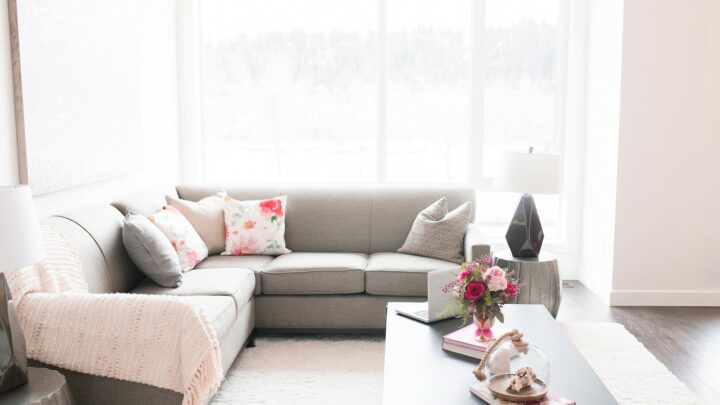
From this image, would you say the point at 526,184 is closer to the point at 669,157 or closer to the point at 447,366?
the point at 669,157

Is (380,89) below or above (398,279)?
above

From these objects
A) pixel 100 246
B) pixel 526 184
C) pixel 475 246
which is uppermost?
pixel 526 184

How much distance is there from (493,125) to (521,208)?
1558mm

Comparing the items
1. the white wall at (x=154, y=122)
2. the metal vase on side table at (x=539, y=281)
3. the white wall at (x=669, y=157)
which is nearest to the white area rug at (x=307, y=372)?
the metal vase on side table at (x=539, y=281)

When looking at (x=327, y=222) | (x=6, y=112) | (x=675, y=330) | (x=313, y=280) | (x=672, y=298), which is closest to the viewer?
(x=6, y=112)

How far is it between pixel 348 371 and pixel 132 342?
4.38ft

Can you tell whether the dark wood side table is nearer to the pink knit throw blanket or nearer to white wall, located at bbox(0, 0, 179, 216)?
the pink knit throw blanket

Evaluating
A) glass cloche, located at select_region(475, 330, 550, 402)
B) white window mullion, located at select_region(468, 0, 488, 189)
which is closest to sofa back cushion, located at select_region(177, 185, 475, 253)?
white window mullion, located at select_region(468, 0, 488, 189)

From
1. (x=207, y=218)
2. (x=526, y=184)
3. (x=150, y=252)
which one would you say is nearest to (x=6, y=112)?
(x=150, y=252)

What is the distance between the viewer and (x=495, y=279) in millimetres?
2730

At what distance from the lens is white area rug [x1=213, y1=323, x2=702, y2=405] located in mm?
3381

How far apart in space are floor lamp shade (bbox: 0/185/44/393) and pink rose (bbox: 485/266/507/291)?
61.8 inches

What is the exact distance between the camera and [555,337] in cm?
297

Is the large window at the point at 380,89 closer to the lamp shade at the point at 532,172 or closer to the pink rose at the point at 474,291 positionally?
the lamp shade at the point at 532,172
